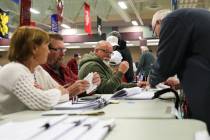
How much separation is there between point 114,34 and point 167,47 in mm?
3319

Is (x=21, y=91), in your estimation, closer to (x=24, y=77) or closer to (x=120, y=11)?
(x=24, y=77)

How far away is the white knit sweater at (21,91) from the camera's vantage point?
185 cm

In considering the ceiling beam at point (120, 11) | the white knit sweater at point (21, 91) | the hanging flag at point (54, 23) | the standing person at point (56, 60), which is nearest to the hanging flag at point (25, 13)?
the standing person at point (56, 60)

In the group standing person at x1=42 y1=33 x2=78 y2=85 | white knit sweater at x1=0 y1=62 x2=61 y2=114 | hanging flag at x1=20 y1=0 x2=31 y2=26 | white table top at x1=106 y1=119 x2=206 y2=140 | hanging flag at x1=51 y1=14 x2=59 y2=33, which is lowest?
white table top at x1=106 y1=119 x2=206 y2=140

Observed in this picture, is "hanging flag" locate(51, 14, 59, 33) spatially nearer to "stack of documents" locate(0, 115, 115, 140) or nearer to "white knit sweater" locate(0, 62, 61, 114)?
"white knit sweater" locate(0, 62, 61, 114)

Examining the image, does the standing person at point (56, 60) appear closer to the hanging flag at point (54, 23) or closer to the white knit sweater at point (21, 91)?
the white knit sweater at point (21, 91)

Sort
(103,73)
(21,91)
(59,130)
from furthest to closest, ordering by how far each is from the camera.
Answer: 1. (103,73)
2. (21,91)
3. (59,130)

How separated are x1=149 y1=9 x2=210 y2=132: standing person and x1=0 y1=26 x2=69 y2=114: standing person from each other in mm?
794

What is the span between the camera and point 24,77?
1.86m

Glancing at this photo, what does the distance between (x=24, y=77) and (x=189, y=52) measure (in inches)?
43.3

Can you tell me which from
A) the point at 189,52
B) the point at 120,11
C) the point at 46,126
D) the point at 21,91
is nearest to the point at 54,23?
the point at 189,52

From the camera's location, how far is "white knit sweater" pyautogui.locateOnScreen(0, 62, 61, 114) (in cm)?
185

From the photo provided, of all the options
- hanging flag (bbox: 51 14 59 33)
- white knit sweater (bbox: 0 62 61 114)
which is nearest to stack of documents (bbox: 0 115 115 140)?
white knit sweater (bbox: 0 62 61 114)

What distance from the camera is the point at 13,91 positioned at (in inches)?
73.7
